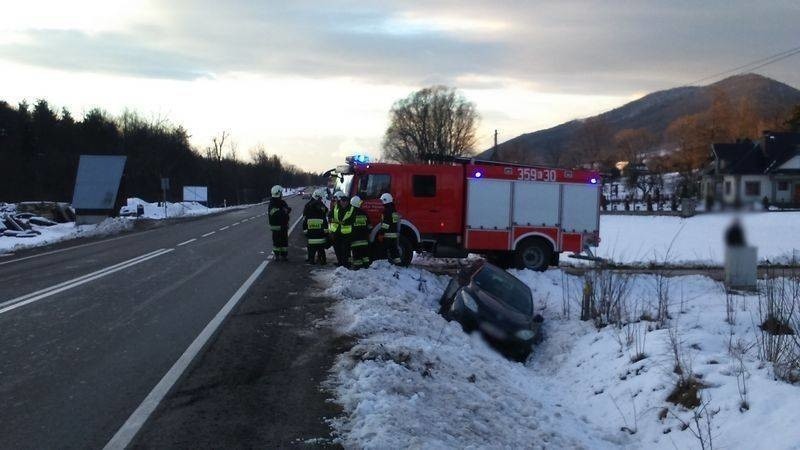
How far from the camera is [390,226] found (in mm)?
14906

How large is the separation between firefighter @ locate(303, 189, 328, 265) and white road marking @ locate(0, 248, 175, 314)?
4.44 meters

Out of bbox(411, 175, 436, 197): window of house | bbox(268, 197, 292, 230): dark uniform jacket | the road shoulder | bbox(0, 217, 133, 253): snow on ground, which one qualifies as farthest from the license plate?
bbox(0, 217, 133, 253): snow on ground

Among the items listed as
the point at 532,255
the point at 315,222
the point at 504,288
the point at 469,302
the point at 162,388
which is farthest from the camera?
the point at 532,255

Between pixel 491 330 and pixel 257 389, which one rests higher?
pixel 257 389

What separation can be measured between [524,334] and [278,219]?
8.22m

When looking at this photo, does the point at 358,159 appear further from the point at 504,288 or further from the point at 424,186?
the point at 504,288

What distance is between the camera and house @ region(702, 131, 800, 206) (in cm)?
135

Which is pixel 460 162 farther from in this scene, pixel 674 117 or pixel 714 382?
pixel 674 117

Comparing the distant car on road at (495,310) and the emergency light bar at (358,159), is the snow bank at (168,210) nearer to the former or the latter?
the emergency light bar at (358,159)

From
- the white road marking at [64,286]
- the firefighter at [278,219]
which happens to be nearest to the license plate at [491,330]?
the white road marking at [64,286]

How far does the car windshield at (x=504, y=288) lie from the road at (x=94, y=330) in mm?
4192

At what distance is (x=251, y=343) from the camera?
830 cm

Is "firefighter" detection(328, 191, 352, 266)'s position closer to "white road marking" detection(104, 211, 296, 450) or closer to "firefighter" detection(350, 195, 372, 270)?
"firefighter" detection(350, 195, 372, 270)

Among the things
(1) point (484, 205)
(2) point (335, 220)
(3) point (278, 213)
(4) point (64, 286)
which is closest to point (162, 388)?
(4) point (64, 286)
